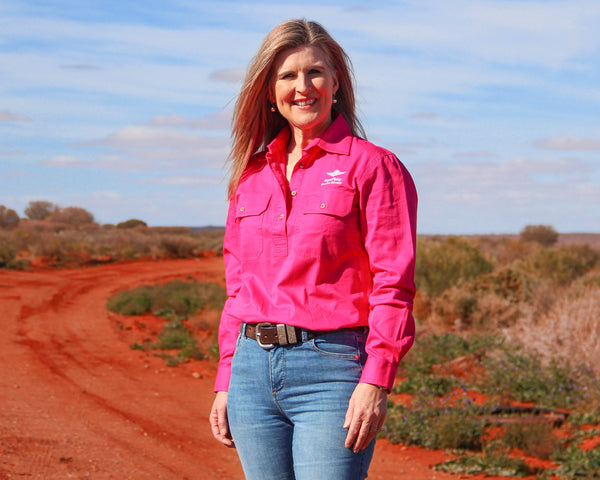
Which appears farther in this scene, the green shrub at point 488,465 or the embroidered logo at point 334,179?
the green shrub at point 488,465

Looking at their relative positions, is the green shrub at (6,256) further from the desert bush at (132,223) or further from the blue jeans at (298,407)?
the desert bush at (132,223)

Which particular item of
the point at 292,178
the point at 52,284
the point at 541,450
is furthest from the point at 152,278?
the point at 292,178

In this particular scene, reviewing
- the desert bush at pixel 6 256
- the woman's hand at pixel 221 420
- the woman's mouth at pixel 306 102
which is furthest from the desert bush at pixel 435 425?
the desert bush at pixel 6 256

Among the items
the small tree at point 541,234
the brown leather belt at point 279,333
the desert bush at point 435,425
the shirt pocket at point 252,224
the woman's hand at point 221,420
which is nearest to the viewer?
the brown leather belt at point 279,333

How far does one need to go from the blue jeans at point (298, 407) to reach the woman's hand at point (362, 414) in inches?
1.3

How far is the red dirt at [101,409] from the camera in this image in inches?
213

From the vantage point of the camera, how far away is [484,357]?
8602mm

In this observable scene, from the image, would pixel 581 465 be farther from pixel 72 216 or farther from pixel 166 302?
pixel 72 216

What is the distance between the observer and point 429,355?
8.67 m

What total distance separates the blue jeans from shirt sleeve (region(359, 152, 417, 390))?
0.10 metres

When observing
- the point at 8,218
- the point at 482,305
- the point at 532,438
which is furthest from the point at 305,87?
the point at 8,218

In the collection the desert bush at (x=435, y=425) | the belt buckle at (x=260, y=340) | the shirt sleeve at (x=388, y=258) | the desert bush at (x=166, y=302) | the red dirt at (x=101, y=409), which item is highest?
the shirt sleeve at (x=388, y=258)

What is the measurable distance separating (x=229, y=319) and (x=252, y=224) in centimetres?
36

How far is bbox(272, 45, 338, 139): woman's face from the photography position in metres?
2.26
